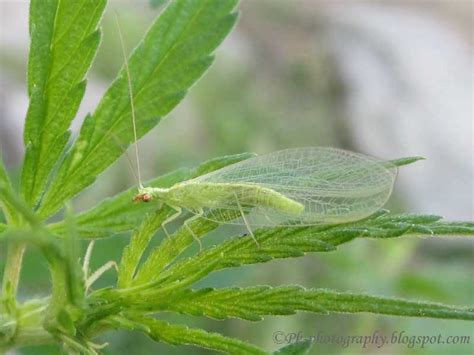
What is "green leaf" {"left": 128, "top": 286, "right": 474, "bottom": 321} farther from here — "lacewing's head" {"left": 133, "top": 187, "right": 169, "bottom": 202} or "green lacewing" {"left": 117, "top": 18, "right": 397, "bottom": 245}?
"lacewing's head" {"left": 133, "top": 187, "right": 169, "bottom": 202}

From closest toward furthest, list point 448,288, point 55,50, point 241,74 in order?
point 55,50 < point 448,288 < point 241,74

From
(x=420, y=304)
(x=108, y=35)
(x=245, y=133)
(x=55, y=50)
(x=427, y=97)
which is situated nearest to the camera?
(x=420, y=304)

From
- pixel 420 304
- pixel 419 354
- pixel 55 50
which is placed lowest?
pixel 419 354

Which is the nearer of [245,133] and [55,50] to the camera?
[55,50]

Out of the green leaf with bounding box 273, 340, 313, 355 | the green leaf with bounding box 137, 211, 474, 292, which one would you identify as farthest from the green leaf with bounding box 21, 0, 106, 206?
the green leaf with bounding box 273, 340, 313, 355

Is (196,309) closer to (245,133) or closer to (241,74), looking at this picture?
(245,133)

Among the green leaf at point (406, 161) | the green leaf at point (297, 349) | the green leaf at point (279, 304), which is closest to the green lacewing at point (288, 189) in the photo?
the green leaf at point (406, 161)

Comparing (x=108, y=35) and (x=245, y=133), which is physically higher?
(x=108, y=35)

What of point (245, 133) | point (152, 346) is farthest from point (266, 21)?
point (152, 346)

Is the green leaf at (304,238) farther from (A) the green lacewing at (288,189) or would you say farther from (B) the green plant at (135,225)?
(A) the green lacewing at (288,189)
